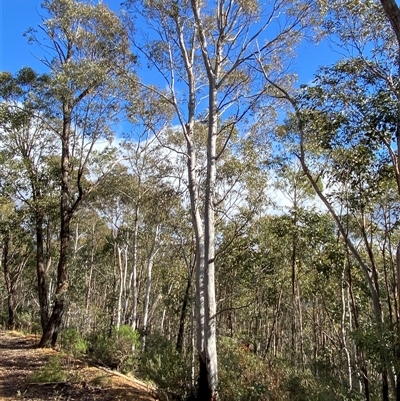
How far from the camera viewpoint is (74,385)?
22.0 ft

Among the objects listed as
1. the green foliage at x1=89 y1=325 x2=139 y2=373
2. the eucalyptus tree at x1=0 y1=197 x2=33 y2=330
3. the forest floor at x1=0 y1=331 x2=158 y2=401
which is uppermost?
the eucalyptus tree at x1=0 y1=197 x2=33 y2=330

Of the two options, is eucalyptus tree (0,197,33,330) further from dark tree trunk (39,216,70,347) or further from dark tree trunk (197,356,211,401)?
dark tree trunk (197,356,211,401)

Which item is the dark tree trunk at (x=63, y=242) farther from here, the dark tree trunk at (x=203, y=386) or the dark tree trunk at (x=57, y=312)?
the dark tree trunk at (x=203, y=386)

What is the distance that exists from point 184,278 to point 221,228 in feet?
12.6

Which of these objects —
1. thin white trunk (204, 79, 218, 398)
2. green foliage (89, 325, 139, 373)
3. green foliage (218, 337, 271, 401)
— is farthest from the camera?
green foliage (89, 325, 139, 373)

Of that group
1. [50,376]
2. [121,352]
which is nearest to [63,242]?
[121,352]

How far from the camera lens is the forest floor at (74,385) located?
20.4 ft

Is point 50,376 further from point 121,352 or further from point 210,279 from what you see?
point 210,279

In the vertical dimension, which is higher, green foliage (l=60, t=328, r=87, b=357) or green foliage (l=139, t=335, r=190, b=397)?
green foliage (l=60, t=328, r=87, b=357)

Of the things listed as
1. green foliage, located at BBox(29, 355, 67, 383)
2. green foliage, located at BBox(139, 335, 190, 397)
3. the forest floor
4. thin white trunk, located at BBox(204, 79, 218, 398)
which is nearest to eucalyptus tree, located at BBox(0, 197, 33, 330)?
the forest floor

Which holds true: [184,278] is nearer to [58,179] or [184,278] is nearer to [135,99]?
[58,179]

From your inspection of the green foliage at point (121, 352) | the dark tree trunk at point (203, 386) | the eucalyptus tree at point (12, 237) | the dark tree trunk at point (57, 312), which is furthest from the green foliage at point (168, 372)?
the eucalyptus tree at point (12, 237)

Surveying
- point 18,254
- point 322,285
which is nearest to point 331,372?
point 322,285

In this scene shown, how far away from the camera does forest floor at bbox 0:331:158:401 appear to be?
6209 mm
